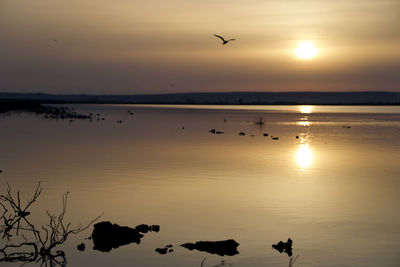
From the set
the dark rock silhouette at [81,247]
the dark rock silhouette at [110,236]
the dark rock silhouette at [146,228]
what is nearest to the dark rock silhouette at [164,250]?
the dark rock silhouette at [110,236]

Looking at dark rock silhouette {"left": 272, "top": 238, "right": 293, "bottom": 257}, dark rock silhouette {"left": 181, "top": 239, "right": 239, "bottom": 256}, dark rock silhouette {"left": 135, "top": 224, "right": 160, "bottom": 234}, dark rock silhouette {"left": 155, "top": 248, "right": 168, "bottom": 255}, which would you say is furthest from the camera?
dark rock silhouette {"left": 135, "top": 224, "right": 160, "bottom": 234}

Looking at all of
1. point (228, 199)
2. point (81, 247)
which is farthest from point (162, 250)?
point (228, 199)

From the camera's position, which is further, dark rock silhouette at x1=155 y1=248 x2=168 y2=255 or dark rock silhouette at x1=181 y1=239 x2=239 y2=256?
dark rock silhouette at x1=181 y1=239 x2=239 y2=256

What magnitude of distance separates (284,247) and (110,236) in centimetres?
520

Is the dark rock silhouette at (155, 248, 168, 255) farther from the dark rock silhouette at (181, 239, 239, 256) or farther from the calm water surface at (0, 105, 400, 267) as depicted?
the dark rock silhouette at (181, 239, 239, 256)

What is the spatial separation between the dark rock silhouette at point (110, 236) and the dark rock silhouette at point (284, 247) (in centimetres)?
418

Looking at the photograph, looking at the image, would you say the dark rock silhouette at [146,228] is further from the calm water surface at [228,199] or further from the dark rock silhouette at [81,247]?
the dark rock silhouette at [81,247]

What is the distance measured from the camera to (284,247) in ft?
57.9

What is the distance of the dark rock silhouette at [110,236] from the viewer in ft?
Result: 57.4

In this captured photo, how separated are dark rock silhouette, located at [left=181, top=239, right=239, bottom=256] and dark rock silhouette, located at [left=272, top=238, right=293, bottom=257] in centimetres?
123

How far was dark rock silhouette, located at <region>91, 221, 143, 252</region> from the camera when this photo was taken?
1748cm

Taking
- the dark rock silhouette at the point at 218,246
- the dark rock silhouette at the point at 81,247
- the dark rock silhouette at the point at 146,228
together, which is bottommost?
the dark rock silhouette at the point at 81,247

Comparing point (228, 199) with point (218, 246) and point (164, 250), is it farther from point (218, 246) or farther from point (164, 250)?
point (164, 250)

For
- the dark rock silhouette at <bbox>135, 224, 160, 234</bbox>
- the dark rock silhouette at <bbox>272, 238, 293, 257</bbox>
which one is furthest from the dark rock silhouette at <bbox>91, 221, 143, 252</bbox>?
the dark rock silhouette at <bbox>272, 238, 293, 257</bbox>
